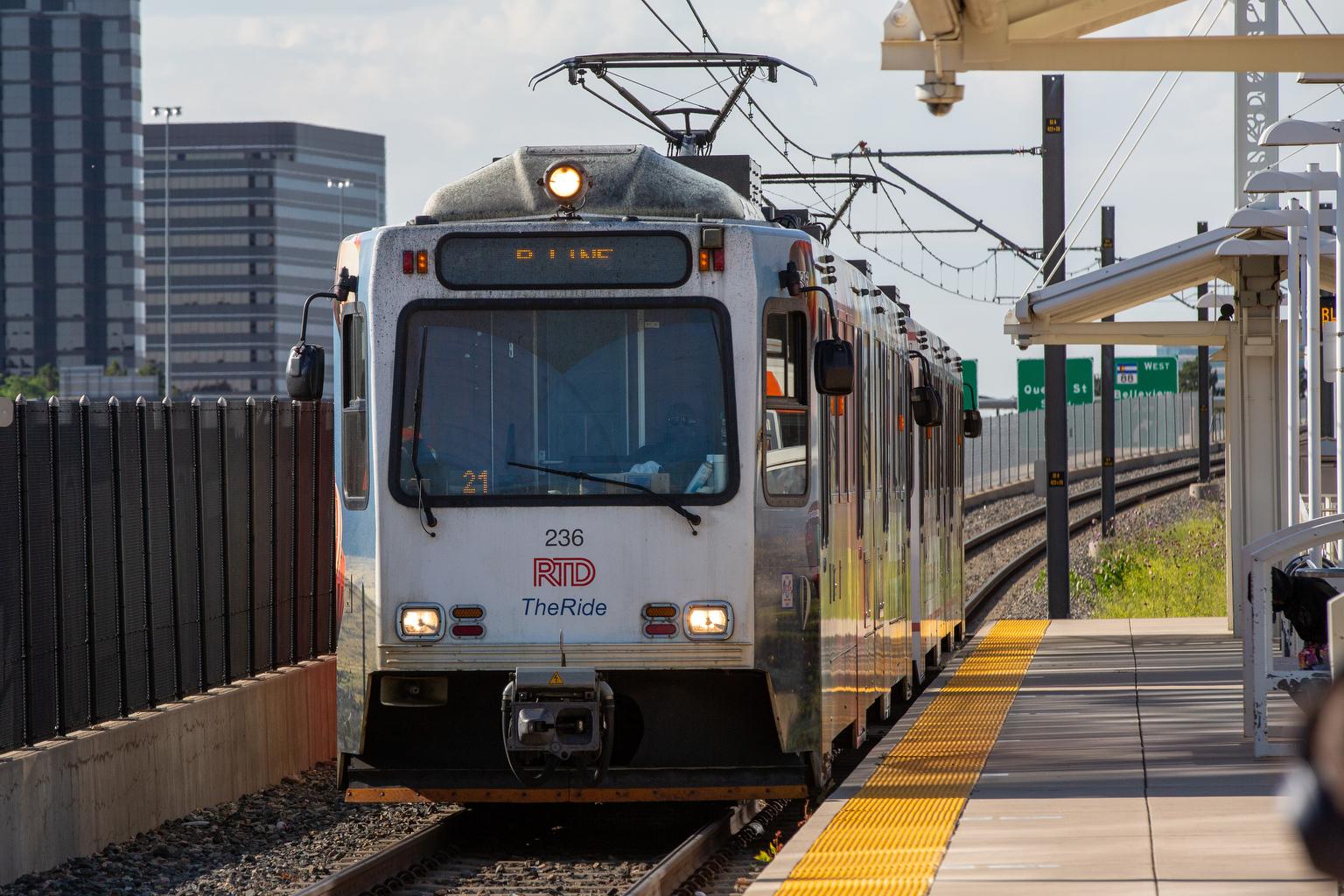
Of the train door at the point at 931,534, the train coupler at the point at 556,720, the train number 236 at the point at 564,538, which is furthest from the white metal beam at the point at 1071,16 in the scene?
the train door at the point at 931,534

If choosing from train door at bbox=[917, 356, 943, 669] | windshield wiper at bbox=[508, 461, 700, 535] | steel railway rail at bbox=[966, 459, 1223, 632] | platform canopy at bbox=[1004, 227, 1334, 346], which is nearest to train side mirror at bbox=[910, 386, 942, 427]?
train door at bbox=[917, 356, 943, 669]

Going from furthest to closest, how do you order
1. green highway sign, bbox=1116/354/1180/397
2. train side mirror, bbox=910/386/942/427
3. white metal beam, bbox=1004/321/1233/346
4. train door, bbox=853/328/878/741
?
green highway sign, bbox=1116/354/1180/397 → white metal beam, bbox=1004/321/1233/346 → train side mirror, bbox=910/386/942/427 → train door, bbox=853/328/878/741

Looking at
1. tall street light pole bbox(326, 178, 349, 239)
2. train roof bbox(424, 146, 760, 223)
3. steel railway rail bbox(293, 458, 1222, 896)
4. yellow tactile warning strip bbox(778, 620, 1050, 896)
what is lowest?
steel railway rail bbox(293, 458, 1222, 896)

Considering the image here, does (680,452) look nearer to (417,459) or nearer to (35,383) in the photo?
(417,459)

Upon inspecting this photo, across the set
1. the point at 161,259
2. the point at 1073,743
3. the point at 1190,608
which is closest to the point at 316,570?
the point at 1073,743

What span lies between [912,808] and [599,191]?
3.48 m

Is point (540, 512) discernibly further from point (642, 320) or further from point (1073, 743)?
point (1073, 743)

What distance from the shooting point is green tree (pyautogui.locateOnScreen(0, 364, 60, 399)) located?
12488 cm

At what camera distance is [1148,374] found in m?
71.2

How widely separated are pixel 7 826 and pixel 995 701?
8448 millimetres

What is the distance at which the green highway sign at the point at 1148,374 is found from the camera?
70250 millimetres

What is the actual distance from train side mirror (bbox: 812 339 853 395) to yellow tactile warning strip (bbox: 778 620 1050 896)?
6.74 feet

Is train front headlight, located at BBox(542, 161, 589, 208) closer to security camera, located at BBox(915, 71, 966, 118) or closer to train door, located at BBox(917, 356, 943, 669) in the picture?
security camera, located at BBox(915, 71, 966, 118)

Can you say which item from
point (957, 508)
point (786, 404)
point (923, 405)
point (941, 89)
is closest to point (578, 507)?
point (786, 404)
